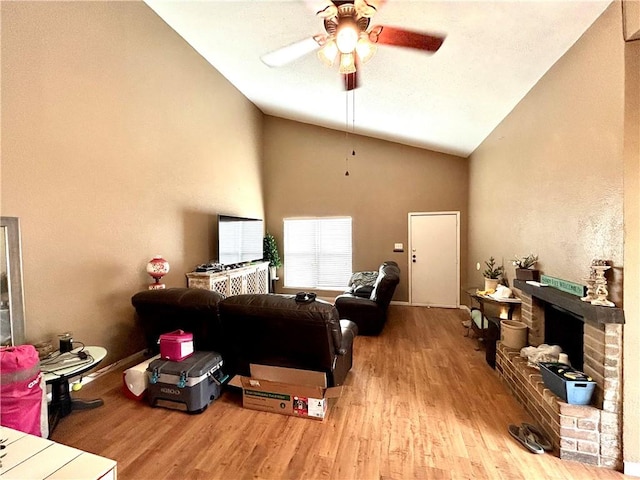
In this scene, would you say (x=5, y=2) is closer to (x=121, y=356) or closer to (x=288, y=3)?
(x=288, y=3)

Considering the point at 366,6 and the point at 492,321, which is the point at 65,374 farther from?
the point at 492,321

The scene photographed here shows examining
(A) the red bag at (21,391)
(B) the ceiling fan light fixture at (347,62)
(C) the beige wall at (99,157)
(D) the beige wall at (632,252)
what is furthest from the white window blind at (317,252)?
(A) the red bag at (21,391)

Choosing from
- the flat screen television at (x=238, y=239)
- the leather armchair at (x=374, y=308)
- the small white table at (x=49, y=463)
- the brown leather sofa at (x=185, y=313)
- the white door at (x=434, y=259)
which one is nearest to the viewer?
the small white table at (x=49, y=463)

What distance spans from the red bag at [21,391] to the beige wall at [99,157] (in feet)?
2.77

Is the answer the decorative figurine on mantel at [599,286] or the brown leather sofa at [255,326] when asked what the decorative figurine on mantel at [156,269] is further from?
the decorative figurine on mantel at [599,286]

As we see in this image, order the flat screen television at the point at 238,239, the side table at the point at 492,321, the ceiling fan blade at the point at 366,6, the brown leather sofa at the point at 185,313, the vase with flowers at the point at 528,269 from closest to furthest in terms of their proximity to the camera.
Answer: the ceiling fan blade at the point at 366,6
the brown leather sofa at the point at 185,313
the vase with flowers at the point at 528,269
the side table at the point at 492,321
the flat screen television at the point at 238,239

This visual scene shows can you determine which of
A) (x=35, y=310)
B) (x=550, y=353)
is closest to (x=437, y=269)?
(x=550, y=353)

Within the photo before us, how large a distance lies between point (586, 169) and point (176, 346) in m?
3.32

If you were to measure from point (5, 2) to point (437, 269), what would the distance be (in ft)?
20.8

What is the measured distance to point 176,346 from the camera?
7.82 feet

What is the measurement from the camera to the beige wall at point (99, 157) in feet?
7.64

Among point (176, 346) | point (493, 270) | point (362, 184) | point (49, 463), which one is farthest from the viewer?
point (362, 184)

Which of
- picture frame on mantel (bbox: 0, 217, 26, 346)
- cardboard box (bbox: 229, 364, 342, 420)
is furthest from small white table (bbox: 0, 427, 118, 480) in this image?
picture frame on mantel (bbox: 0, 217, 26, 346)

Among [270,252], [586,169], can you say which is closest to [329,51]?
[586,169]
